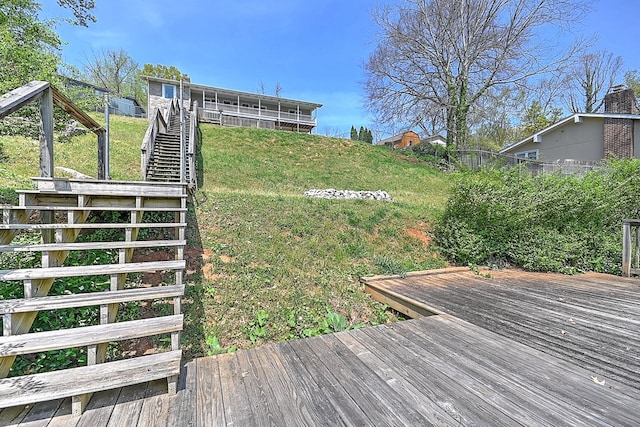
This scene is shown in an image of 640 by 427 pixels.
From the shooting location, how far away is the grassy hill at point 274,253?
321cm

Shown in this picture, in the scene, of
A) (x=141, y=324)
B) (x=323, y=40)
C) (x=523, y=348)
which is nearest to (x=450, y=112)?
(x=323, y=40)

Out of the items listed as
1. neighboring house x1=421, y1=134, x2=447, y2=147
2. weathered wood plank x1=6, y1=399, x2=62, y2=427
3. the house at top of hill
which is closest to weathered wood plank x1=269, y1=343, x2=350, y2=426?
weathered wood plank x1=6, y1=399, x2=62, y2=427

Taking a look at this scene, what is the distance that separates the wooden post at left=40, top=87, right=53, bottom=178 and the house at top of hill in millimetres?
17295

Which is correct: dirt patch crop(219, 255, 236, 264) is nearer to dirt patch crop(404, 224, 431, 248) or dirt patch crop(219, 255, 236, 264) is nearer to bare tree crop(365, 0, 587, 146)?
dirt patch crop(404, 224, 431, 248)

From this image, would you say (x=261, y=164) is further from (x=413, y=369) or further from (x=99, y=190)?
(x=413, y=369)

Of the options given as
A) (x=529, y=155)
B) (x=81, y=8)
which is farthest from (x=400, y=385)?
(x=529, y=155)

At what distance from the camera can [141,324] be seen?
2.12 m

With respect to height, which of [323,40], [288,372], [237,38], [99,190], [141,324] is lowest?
[288,372]

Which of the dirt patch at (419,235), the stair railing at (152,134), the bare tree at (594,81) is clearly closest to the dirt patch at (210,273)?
the stair railing at (152,134)

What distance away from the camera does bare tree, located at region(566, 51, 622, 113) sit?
2406 cm

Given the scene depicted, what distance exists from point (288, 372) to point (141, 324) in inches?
44.2

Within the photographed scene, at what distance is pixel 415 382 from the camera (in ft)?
6.55

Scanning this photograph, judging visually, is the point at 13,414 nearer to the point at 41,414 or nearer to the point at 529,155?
the point at 41,414

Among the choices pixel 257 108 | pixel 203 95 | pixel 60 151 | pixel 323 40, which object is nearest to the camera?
pixel 60 151
